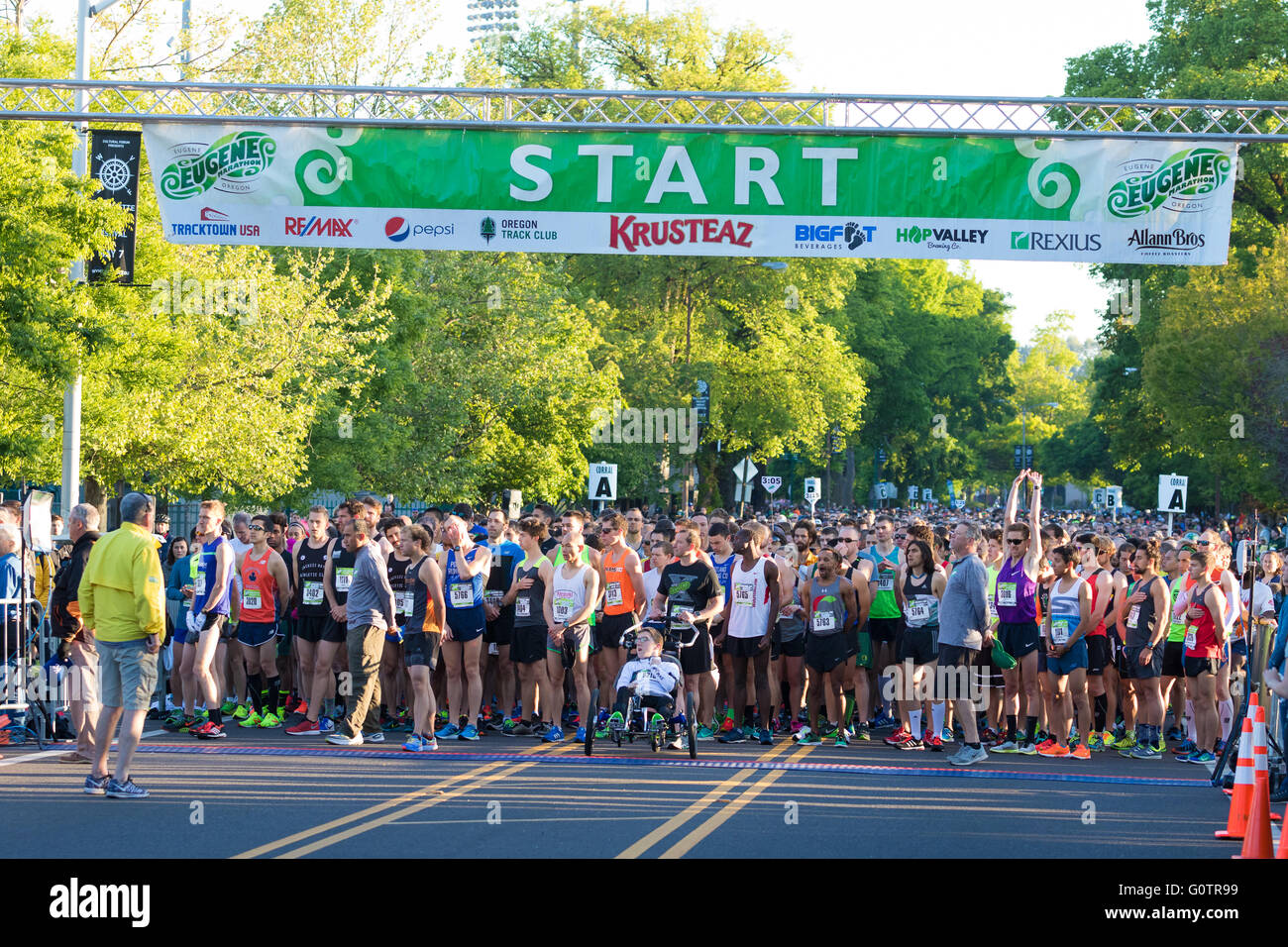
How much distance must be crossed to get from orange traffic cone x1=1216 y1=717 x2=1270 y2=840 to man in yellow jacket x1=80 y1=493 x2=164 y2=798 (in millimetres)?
7174

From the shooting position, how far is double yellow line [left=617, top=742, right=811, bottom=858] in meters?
8.76

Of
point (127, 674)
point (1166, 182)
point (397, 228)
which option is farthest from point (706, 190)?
point (127, 674)

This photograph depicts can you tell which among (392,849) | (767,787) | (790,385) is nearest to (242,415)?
(767,787)

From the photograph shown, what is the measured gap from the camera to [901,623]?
47.4ft

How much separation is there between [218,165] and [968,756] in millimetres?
8865

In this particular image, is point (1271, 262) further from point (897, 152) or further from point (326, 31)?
point (897, 152)

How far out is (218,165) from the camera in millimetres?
14594

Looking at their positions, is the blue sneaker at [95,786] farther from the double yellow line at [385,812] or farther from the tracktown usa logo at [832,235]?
the tracktown usa logo at [832,235]

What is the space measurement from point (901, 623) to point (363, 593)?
505 cm

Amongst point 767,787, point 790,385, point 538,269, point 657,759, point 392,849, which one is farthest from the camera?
point 790,385

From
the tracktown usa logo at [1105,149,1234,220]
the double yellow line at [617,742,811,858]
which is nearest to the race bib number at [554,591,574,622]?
the double yellow line at [617,742,811,858]

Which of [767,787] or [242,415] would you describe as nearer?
[767,787]

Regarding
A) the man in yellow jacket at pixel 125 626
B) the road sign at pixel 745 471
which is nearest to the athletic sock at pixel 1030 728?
the man in yellow jacket at pixel 125 626

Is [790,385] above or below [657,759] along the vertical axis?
above
